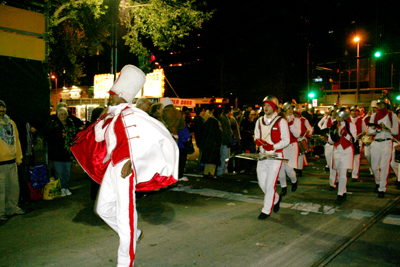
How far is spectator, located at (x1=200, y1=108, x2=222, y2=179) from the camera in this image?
9.62 meters

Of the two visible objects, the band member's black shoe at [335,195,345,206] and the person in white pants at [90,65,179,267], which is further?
the band member's black shoe at [335,195,345,206]

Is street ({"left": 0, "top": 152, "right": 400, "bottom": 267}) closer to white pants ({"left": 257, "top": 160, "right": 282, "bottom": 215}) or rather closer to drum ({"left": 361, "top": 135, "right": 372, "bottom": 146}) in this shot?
white pants ({"left": 257, "top": 160, "right": 282, "bottom": 215})

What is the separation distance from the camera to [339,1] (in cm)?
4688

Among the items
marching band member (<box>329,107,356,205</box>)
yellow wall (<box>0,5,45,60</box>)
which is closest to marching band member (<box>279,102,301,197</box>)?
marching band member (<box>329,107,356,205</box>)

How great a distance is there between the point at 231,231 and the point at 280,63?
3757 cm

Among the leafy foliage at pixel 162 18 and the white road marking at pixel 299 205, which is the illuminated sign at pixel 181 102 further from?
the white road marking at pixel 299 205

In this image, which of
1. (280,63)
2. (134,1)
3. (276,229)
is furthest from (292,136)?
(280,63)

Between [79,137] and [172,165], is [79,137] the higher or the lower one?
the higher one

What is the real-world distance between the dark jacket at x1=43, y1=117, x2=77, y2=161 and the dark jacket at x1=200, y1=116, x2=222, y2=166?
148 inches

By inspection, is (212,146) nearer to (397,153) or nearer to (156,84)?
(397,153)

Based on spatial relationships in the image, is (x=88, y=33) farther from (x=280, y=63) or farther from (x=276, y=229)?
(x=280, y=63)

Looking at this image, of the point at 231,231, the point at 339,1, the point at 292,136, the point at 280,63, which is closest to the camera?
the point at 231,231

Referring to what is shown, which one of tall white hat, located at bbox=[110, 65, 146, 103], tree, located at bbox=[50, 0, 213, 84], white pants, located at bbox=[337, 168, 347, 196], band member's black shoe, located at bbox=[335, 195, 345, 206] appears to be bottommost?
band member's black shoe, located at bbox=[335, 195, 345, 206]

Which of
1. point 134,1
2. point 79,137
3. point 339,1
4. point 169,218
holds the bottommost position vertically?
point 169,218
